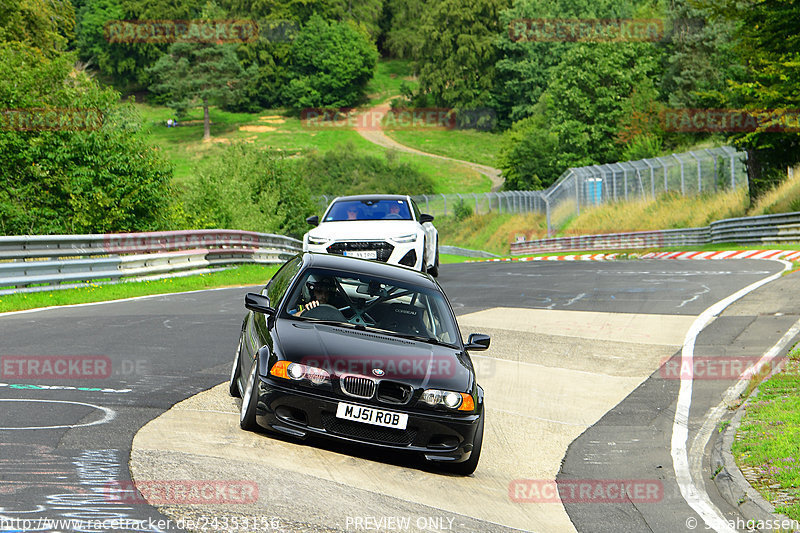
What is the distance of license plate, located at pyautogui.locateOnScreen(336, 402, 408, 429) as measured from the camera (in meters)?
6.78

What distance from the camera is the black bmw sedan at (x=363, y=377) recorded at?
6.82 m

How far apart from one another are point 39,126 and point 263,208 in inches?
731

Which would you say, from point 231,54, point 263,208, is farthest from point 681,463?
point 231,54

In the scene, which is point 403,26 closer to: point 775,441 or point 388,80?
point 388,80

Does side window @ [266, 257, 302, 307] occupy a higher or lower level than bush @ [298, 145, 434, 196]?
higher

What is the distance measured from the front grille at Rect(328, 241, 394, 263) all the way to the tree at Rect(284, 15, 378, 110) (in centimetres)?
11583

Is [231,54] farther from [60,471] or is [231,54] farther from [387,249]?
[60,471]

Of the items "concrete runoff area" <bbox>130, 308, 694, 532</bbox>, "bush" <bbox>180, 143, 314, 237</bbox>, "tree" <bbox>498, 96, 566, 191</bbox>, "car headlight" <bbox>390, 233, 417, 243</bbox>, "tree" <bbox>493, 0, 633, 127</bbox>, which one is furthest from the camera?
"tree" <bbox>493, 0, 633, 127</bbox>

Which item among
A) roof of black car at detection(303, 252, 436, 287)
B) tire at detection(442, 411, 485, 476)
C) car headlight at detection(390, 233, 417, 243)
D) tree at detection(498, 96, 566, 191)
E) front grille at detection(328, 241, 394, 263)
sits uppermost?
roof of black car at detection(303, 252, 436, 287)

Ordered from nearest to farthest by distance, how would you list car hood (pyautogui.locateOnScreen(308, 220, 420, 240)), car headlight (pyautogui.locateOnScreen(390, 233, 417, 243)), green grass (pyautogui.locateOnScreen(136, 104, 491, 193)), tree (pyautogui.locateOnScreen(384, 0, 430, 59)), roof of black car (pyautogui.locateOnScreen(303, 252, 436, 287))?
roof of black car (pyautogui.locateOnScreen(303, 252, 436, 287))
car hood (pyautogui.locateOnScreen(308, 220, 420, 240))
car headlight (pyautogui.locateOnScreen(390, 233, 417, 243))
green grass (pyautogui.locateOnScreen(136, 104, 491, 193))
tree (pyautogui.locateOnScreen(384, 0, 430, 59))

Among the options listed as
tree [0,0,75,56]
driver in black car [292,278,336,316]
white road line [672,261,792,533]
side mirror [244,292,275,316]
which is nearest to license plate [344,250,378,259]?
white road line [672,261,792,533]

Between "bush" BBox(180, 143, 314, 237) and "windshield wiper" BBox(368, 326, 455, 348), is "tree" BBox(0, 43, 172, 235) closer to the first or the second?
"bush" BBox(180, 143, 314, 237)

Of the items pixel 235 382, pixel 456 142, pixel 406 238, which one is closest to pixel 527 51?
pixel 456 142

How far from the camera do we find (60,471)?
569 centimetres
